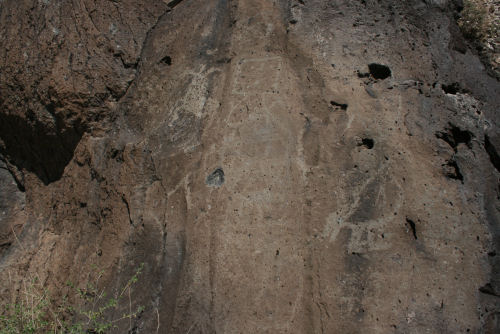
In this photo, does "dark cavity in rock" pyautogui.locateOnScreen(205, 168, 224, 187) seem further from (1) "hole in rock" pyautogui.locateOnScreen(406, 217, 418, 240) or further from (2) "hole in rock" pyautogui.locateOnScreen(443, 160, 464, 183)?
(2) "hole in rock" pyautogui.locateOnScreen(443, 160, 464, 183)

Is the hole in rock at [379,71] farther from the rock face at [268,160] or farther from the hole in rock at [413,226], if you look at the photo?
the hole in rock at [413,226]

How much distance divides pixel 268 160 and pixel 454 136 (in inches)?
39.2

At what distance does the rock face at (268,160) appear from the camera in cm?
209

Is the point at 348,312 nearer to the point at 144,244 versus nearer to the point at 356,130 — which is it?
the point at 356,130

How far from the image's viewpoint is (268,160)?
2.26m

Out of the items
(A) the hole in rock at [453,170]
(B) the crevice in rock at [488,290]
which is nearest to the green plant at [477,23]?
(A) the hole in rock at [453,170]

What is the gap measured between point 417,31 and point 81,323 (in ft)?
7.87

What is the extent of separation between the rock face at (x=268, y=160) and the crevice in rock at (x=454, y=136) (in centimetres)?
1

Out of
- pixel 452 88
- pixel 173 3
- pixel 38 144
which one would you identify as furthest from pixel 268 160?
pixel 38 144

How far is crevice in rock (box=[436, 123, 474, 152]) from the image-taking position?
2.35 metres

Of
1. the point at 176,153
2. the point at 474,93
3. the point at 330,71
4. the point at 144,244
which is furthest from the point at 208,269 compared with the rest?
the point at 474,93

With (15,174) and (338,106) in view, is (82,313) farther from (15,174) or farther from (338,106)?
(338,106)

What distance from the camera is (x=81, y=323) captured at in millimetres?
2305

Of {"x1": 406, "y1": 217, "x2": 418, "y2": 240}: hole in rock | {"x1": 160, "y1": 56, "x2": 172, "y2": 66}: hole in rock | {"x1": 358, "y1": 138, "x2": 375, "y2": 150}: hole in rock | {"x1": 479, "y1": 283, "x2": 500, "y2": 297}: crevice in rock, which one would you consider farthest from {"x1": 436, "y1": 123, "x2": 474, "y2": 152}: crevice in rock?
{"x1": 160, "y1": 56, "x2": 172, "y2": 66}: hole in rock
